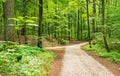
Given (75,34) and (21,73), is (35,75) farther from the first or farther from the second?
(75,34)

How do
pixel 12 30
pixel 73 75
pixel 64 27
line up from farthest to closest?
pixel 64 27 → pixel 12 30 → pixel 73 75

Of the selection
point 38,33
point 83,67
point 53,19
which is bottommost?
point 83,67

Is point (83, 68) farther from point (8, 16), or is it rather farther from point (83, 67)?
point (8, 16)

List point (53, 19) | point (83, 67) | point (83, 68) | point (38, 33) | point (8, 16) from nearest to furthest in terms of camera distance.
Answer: point (8, 16)
point (83, 68)
point (83, 67)
point (38, 33)
point (53, 19)

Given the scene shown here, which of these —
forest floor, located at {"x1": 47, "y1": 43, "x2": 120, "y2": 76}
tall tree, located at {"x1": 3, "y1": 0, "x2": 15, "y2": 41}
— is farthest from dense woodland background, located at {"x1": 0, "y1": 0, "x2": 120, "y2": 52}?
forest floor, located at {"x1": 47, "y1": 43, "x2": 120, "y2": 76}

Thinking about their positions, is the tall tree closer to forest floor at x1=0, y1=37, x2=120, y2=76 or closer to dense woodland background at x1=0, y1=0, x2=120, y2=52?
dense woodland background at x1=0, y1=0, x2=120, y2=52

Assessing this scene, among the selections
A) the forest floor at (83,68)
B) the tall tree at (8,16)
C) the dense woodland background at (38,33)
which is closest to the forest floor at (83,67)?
the forest floor at (83,68)

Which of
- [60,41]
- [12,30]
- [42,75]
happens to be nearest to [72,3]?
[60,41]

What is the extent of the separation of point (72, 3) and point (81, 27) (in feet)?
80.9

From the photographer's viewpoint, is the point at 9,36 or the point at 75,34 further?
the point at 75,34

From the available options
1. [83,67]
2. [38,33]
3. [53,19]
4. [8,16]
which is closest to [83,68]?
[83,67]

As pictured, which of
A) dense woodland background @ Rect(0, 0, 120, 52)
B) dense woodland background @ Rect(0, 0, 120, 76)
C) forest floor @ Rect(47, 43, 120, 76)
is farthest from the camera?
dense woodland background @ Rect(0, 0, 120, 52)

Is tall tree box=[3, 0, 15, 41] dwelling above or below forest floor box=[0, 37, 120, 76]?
above

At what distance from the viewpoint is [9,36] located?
10.5 meters
